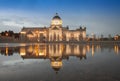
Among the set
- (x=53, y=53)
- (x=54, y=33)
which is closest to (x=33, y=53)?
(x=53, y=53)

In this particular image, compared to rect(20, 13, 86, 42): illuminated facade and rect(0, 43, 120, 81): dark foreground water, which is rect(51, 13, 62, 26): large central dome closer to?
rect(20, 13, 86, 42): illuminated facade

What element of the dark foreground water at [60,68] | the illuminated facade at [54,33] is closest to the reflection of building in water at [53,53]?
the dark foreground water at [60,68]

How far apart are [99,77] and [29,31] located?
128846 millimetres

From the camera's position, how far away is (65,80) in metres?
9.90

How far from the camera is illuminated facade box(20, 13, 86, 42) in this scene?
134500 mm

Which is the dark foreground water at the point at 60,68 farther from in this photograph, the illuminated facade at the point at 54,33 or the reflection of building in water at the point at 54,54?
the illuminated facade at the point at 54,33

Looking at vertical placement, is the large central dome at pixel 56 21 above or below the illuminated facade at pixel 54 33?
above

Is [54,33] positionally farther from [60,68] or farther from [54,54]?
[60,68]

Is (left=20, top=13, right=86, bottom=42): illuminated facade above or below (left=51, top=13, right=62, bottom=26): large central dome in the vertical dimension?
below

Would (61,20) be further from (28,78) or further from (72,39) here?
(28,78)

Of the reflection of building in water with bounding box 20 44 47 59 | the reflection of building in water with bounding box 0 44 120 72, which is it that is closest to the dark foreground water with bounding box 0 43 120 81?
the reflection of building in water with bounding box 0 44 120 72

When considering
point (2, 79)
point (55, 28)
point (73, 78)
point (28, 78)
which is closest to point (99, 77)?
point (73, 78)

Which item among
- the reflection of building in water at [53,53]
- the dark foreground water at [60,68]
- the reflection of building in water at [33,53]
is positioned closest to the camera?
the dark foreground water at [60,68]

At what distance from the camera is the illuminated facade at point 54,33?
441ft
